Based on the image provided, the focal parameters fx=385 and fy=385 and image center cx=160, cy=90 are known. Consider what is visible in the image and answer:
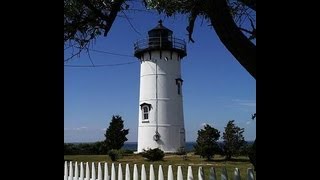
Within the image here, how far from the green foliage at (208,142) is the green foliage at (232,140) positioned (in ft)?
2.08

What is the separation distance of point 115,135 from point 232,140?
12.2m

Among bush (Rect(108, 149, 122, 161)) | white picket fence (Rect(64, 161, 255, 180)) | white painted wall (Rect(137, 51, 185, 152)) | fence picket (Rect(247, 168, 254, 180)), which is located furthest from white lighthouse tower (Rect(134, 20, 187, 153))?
fence picket (Rect(247, 168, 254, 180))

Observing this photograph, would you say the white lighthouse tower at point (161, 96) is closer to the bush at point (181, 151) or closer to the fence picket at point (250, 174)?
the bush at point (181, 151)

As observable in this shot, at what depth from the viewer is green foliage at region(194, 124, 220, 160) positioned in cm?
2398

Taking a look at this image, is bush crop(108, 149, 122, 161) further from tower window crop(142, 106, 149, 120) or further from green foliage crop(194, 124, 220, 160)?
tower window crop(142, 106, 149, 120)

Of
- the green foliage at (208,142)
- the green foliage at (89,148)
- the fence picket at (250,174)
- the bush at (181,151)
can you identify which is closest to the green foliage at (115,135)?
the green foliage at (89,148)

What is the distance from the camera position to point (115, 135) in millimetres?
32625

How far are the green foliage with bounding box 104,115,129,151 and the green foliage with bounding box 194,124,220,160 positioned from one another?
395 inches

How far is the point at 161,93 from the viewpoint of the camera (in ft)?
106

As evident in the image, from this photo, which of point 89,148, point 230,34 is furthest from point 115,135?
point 230,34

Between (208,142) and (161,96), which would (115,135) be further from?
(208,142)
